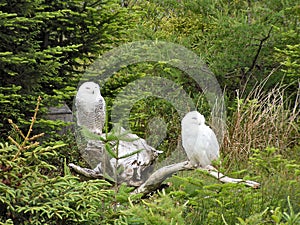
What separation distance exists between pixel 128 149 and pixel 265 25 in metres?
3.14

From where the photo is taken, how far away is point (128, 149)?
508cm

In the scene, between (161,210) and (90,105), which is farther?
(90,105)

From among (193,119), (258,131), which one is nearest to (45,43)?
(258,131)

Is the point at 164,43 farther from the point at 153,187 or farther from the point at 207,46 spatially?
the point at 153,187

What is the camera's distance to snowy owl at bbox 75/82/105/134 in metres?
4.95

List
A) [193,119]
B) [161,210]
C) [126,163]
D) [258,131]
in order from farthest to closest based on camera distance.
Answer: [258,131]
[126,163]
[193,119]
[161,210]

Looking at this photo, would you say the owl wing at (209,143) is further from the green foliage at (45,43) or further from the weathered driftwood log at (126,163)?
the green foliage at (45,43)

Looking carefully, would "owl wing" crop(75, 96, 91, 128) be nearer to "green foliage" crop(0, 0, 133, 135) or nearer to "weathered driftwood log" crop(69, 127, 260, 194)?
"weathered driftwood log" crop(69, 127, 260, 194)

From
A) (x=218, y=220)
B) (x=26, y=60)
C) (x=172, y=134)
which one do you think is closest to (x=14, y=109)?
(x=26, y=60)

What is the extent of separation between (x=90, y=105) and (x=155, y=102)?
227 cm

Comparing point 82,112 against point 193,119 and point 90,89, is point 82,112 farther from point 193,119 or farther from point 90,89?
point 193,119

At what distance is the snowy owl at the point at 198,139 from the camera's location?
12.3ft

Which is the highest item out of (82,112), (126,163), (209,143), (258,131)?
(209,143)

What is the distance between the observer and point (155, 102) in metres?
7.14
